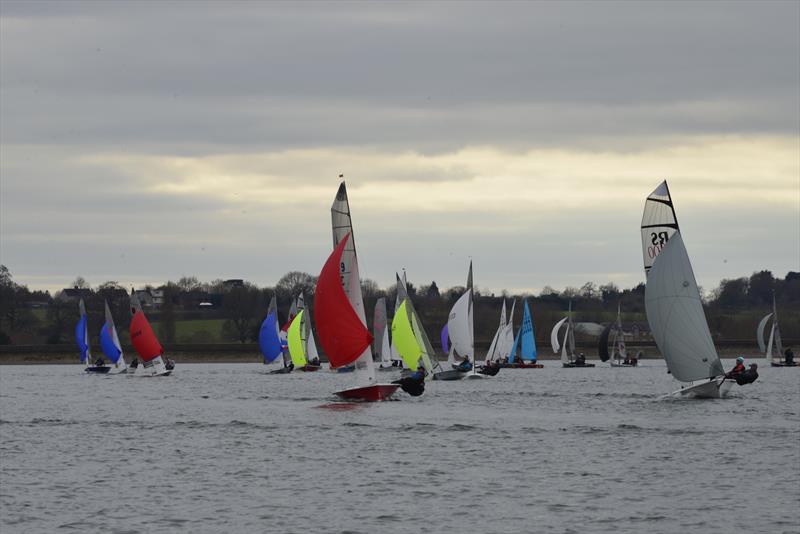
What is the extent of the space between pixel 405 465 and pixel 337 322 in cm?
1456

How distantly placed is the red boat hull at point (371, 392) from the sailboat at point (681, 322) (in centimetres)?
968

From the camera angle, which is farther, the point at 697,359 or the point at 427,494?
the point at 697,359

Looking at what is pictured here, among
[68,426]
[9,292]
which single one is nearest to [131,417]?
[68,426]

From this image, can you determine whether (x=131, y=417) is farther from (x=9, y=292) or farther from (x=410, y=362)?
(x=9, y=292)

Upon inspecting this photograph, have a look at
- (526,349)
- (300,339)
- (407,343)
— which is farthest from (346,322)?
(526,349)

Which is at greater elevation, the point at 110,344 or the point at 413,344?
the point at 110,344

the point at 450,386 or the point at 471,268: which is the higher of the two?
the point at 471,268

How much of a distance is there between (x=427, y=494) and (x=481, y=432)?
12160 millimetres

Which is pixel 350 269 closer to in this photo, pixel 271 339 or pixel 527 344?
pixel 271 339

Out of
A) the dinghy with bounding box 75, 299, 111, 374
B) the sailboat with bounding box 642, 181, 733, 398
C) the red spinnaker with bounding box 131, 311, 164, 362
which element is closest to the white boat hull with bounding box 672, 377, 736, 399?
the sailboat with bounding box 642, 181, 733, 398

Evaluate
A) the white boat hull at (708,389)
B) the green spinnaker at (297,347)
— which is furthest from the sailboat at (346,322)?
the green spinnaker at (297,347)

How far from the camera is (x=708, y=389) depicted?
4831 centimetres

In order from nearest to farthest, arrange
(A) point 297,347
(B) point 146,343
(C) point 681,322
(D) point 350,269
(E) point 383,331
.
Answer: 1. (D) point 350,269
2. (C) point 681,322
3. (B) point 146,343
4. (A) point 297,347
5. (E) point 383,331

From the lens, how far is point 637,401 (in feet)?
173
